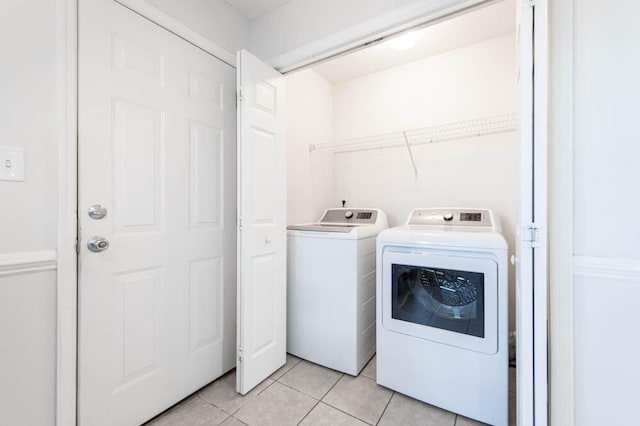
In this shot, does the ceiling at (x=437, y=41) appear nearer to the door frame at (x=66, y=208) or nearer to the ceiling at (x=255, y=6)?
the ceiling at (x=255, y=6)

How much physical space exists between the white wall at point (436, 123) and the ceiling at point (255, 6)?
3.86ft

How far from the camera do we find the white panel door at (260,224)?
154cm

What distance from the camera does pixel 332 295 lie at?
1812 millimetres

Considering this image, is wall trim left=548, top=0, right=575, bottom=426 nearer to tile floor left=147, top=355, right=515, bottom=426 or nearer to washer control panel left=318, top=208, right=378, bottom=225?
tile floor left=147, top=355, right=515, bottom=426

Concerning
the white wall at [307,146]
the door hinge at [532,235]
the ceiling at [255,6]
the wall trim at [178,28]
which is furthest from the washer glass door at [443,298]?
the ceiling at [255,6]

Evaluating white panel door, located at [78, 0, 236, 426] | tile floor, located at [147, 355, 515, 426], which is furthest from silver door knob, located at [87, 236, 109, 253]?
tile floor, located at [147, 355, 515, 426]

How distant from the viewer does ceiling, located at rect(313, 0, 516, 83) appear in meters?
1.85

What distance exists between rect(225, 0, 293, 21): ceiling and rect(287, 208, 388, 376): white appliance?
4.96 feet

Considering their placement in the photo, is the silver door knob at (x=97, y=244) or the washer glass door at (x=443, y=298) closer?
the silver door knob at (x=97, y=244)

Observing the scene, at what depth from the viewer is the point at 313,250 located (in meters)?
1.89

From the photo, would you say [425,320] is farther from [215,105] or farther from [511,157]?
[215,105]

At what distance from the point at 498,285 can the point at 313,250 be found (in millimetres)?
1098

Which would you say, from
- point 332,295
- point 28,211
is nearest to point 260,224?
point 332,295

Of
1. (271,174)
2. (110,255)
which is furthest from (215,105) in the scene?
(110,255)
